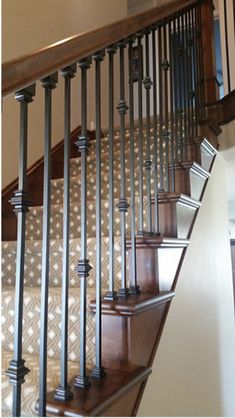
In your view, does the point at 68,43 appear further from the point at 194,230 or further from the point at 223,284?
the point at 223,284

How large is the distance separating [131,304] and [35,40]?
232 centimetres

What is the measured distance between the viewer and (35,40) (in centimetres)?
259

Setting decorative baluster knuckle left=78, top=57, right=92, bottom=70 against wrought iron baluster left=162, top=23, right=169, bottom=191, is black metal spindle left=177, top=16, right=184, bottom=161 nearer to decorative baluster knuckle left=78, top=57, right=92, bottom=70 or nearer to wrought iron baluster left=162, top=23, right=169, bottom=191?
wrought iron baluster left=162, top=23, right=169, bottom=191

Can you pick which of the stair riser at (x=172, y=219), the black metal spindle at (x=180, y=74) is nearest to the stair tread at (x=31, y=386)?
the stair riser at (x=172, y=219)

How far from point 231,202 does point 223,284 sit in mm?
1907

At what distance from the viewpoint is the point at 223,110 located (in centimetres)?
231

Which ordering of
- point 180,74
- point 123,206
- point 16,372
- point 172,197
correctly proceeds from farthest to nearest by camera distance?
point 180,74
point 172,197
point 123,206
point 16,372

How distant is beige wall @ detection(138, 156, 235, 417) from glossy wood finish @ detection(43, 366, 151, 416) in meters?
0.11

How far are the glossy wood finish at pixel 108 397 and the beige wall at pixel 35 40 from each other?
167cm

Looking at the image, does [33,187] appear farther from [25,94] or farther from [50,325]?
[25,94]

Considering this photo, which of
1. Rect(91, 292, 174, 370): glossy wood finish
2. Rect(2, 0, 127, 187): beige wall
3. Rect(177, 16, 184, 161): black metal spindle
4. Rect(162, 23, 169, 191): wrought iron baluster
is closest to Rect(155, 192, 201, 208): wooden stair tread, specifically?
Rect(162, 23, 169, 191): wrought iron baluster

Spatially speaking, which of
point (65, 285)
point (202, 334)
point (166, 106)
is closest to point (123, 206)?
point (65, 285)

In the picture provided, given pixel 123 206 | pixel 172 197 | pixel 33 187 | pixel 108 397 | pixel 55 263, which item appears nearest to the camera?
pixel 108 397

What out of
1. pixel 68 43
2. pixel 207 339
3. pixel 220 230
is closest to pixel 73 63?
pixel 68 43
